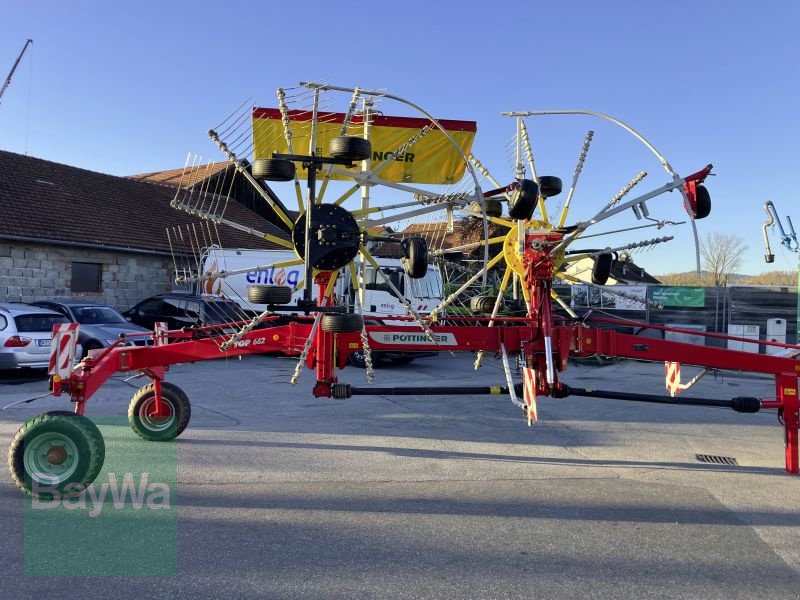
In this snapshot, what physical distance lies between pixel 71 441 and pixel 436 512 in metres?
3.07

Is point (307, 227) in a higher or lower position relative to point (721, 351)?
higher

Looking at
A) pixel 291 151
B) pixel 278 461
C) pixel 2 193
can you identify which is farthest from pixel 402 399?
pixel 2 193

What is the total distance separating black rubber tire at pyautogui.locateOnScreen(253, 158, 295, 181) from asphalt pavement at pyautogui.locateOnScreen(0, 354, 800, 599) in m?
2.63

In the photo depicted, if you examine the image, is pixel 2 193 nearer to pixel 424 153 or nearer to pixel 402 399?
pixel 402 399

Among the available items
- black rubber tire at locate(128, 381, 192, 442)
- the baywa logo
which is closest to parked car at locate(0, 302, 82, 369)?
black rubber tire at locate(128, 381, 192, 442)

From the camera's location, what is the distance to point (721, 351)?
6.42m

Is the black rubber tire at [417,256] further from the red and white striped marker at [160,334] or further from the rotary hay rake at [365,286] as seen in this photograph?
the red and white striped marker at [160,334]

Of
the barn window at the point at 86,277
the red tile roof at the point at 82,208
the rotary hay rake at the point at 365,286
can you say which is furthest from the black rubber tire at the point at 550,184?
the barn window at the point at 86,277

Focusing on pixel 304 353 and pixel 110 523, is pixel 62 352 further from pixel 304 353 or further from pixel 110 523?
pixel 304 353

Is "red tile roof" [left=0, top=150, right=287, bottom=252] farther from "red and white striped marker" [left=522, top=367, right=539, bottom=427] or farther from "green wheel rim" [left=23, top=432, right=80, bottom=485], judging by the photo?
"red and white striped marker" [left=522, top=367, right=539, bottom=427]

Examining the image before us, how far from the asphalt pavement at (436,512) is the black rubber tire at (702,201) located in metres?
2.56

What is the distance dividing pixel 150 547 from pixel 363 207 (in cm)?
308

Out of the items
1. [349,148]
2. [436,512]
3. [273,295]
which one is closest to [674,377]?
[436,512]

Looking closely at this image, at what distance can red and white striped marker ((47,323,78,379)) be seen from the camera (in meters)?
5.68
